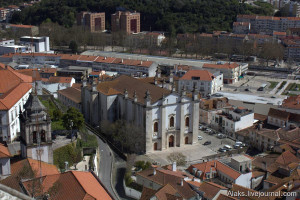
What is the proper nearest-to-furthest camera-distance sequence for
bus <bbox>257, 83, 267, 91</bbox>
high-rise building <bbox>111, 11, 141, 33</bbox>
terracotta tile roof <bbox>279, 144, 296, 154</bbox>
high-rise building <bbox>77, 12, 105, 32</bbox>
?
terracotta tile roof <bbox>279, 144, 296, 154</bbox>, bus <bbox>257, 83, 267, 91</bbox>, high-rise building <bbox>111, 11, 141, 33</bbox>, high-rise building <bbox>77, 12, 105, 32</bbox>

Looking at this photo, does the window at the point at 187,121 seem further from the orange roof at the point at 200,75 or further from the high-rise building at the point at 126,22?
the high-rise building at the point at 126,22

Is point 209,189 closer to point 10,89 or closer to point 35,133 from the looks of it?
point 35,133

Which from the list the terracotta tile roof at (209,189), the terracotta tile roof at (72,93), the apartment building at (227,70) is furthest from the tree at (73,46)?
the terracotta tile roof at (209,189)

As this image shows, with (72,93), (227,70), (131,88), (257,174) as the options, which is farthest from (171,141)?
(227,70)

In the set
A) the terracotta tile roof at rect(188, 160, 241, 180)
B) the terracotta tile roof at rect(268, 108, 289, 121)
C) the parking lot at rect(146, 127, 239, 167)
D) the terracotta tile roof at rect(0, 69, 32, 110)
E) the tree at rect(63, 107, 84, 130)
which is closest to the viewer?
the terracotta tile roof at rect(188, 160, 241, 180)

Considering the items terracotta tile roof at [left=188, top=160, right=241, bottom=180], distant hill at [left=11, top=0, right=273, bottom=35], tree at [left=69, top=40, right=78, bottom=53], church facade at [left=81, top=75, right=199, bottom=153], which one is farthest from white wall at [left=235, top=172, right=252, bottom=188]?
distant hill at [left=11, top=0, right=273, bottom=35]

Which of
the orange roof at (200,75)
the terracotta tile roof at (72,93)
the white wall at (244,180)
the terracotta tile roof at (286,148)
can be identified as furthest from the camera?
the orange roof at (200,75)

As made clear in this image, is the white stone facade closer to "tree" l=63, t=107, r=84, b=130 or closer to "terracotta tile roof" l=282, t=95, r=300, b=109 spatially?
"tree" l=63, t=107, r=84, b=130
